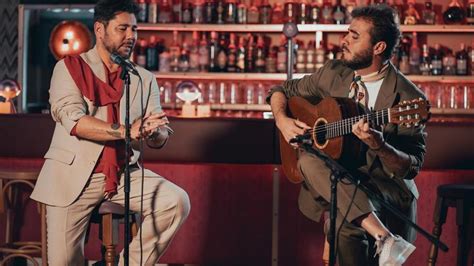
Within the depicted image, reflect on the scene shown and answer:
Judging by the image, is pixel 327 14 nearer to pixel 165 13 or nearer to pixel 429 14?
pixel 429 14

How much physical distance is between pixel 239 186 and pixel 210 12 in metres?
2.82

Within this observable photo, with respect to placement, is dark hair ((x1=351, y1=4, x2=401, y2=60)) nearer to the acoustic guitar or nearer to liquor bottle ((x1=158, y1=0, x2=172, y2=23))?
the acoustic guitar

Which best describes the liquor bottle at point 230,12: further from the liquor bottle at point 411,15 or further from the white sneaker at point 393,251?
the white sneaker at point 393,251

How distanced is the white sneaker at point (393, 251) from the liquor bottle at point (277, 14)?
4202 mm

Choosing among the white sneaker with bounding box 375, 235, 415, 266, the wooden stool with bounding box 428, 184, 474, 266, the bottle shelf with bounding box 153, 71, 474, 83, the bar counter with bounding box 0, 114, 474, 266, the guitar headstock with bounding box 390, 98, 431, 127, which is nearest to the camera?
the guitar headstock with bounding box 390, 98, 431, 127

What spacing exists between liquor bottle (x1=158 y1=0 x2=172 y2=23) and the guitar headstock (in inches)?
172

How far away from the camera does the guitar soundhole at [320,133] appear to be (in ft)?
11.8

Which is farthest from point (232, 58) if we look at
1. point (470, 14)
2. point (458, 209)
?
point (458, 209)

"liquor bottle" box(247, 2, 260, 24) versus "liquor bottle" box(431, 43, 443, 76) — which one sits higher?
"liquor bottle" box(247, 2, 260, 24)

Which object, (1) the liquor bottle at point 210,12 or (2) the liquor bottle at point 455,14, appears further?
(1) the liquor bottle at point 210,12

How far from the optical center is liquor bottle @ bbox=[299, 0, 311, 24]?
23.9ft

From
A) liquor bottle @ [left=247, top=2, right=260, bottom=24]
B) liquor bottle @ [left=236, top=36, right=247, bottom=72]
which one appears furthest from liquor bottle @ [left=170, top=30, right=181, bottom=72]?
liquor bottle @ [left=247, top=2, right=260, bottom=24]

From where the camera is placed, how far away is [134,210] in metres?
3.94

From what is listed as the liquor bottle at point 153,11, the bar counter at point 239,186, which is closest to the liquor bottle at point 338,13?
the liquor bottle at point 153,11
